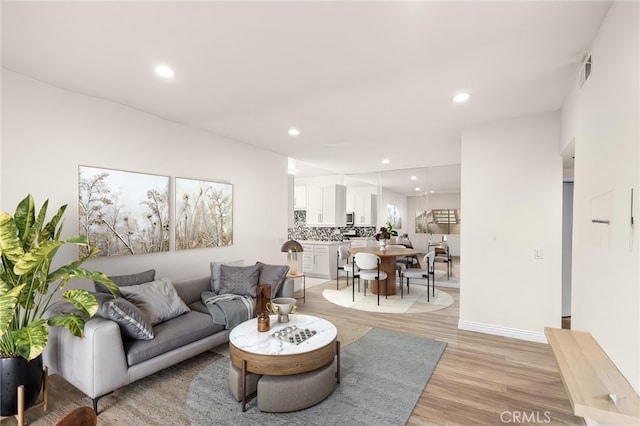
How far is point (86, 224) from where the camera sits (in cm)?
306

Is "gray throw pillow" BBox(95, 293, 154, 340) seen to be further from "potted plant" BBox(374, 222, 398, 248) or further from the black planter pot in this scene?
"potted plant" BBox(374, 222, 398, 248)

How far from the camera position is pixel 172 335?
2.78m

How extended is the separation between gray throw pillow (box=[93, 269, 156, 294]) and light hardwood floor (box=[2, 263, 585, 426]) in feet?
2.77

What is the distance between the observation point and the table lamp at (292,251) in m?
4.94

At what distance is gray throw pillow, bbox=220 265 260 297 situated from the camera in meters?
3.80

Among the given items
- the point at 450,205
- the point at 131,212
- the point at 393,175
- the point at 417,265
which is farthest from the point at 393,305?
the point at 131,212

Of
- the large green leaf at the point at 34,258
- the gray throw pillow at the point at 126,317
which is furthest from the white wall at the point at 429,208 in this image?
the large green leaf at the point at 34,258

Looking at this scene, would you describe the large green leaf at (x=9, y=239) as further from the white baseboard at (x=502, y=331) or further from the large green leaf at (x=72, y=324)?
the white baseboard at (x=502, y=331)

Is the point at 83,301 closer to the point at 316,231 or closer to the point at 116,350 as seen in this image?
the point at 116,350

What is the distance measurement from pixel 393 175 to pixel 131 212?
227 inches

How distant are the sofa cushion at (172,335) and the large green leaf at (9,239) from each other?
3.47 ft

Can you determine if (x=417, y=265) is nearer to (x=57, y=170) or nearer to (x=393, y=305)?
(x=393, y=305)

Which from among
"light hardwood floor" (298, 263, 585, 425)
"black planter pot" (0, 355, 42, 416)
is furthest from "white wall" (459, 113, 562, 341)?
"black planter pot" (0, 355, 42, 416)

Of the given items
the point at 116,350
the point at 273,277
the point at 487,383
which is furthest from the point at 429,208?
the point at 116,350
